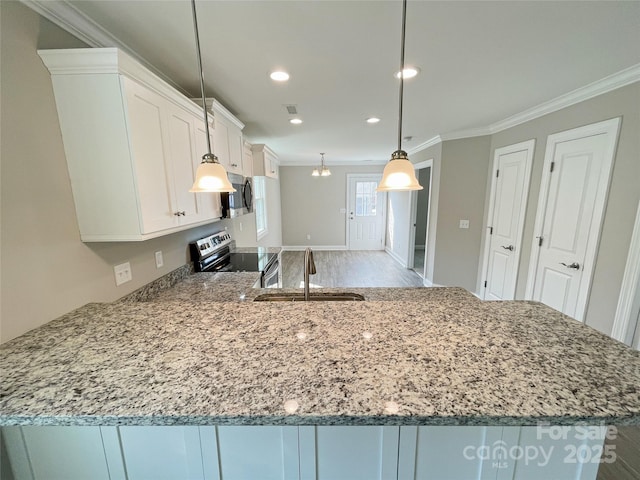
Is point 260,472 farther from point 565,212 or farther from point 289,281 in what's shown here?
point 289,281

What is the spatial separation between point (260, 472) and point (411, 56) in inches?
87.9

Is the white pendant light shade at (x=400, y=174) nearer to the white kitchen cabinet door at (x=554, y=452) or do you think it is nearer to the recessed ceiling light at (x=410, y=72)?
the recessed ceiling light at (x=410, y=72)

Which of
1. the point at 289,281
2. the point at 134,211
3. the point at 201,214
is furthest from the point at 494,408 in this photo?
the point at 289,281

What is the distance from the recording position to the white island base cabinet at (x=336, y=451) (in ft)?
2.56

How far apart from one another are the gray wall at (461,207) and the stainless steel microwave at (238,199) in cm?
284

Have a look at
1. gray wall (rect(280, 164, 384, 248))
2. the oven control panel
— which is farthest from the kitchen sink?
gray wall (rect(280, 164, 384, 248))

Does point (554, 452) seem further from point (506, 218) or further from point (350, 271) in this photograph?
point (350, 271)

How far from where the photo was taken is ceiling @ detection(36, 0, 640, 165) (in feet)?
3.92

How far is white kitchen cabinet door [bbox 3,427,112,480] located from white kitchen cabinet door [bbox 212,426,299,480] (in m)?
0.41

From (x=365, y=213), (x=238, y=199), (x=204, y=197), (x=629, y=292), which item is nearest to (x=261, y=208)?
(x=238, y=199)

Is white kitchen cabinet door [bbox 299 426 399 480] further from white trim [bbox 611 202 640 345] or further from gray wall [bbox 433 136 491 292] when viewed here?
gray wall [bbox 433 136 491 292]

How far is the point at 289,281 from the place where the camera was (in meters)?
4.82

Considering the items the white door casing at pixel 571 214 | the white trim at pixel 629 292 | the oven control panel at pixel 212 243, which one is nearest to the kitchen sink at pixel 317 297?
the oven control panel at pixel 212 243

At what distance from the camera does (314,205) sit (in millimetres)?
6934
